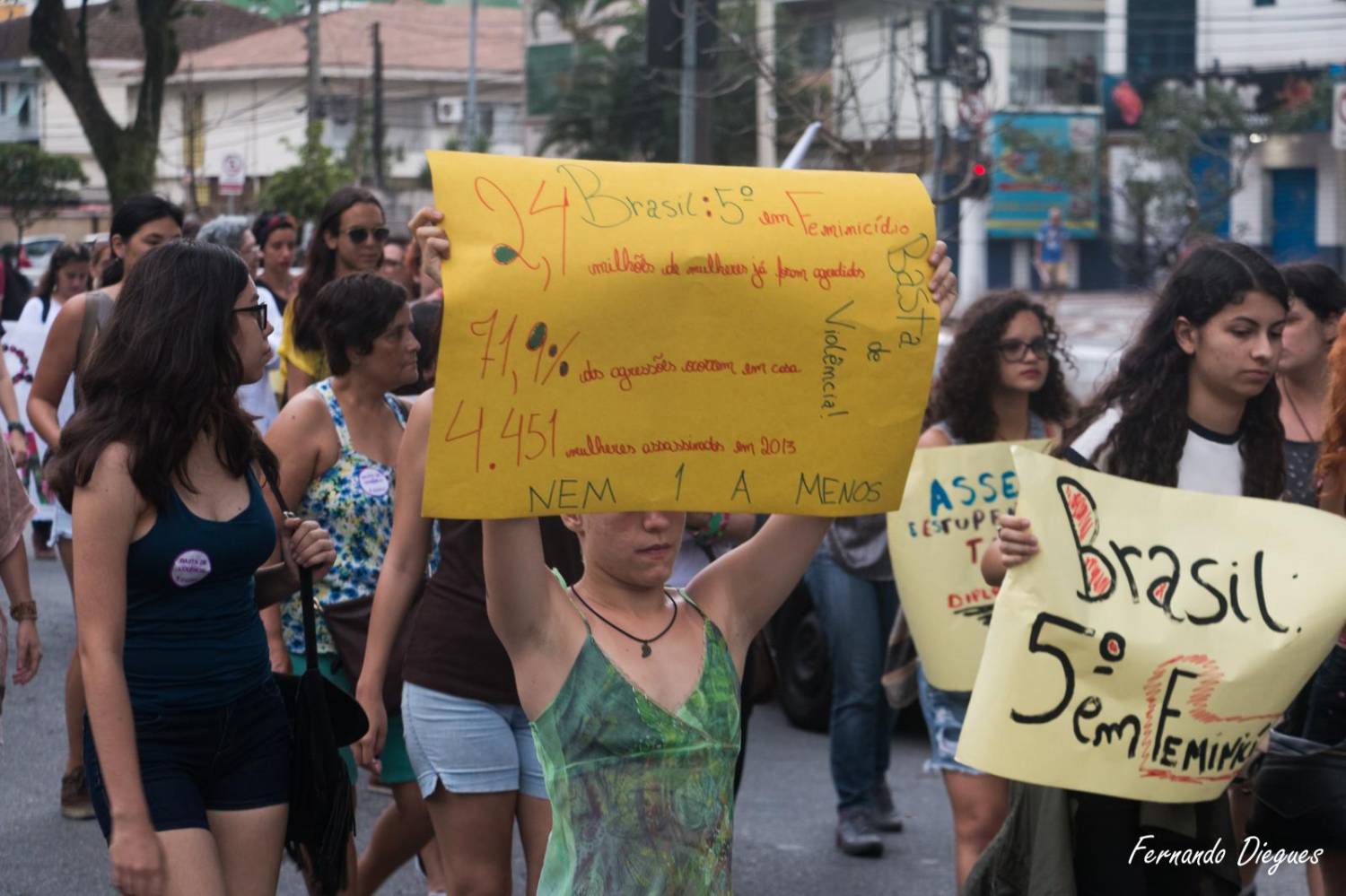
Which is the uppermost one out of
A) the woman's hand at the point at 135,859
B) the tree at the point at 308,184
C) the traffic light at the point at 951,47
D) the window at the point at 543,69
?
the window at the point at 543,69

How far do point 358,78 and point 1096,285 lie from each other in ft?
89.7

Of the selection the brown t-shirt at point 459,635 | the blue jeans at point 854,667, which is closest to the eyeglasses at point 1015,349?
the blue jeans at point 854,667

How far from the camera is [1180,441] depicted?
4.18m

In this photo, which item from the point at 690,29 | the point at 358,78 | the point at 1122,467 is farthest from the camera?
the point at 358,78

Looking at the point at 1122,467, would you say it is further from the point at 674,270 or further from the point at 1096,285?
the point at 1096,285

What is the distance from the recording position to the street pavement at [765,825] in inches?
252

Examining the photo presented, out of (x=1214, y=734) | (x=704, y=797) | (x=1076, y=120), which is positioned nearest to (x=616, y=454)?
(x=704, y=797)

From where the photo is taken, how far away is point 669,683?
128 inches

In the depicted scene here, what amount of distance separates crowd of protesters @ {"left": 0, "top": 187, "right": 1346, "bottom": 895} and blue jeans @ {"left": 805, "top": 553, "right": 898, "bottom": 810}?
3.79 ft

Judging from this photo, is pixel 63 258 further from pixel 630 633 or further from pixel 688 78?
pixel 630 633

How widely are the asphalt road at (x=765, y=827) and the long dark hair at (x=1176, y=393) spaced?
2691 mm

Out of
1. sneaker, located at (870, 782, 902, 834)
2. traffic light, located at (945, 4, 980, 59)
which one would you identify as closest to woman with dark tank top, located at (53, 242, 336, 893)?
sneaker, located at (870, 782, 902, 834)

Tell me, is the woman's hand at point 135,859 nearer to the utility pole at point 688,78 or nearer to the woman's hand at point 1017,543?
the woman's hand at point 1017,543

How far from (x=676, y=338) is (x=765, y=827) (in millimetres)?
4501
